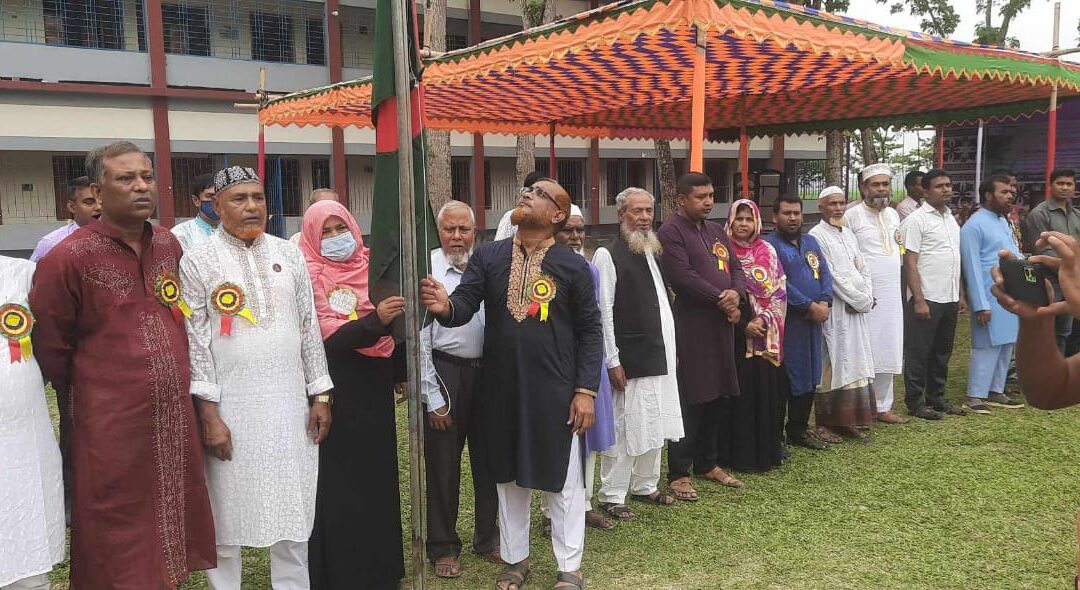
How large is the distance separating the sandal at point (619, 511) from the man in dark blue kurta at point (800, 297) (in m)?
1.61

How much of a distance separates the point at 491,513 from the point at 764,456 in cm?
196

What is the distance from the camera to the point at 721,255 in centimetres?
444

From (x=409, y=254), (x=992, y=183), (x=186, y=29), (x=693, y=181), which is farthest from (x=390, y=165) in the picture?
(x=186, y=29)

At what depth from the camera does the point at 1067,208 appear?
6.36 m

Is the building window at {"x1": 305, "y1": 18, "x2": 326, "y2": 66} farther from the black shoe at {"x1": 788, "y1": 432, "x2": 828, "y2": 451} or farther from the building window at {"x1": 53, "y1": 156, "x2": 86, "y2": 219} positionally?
the black shoe at {"x1": 788, "y1": 432, "x2": 828, "y2": 451}

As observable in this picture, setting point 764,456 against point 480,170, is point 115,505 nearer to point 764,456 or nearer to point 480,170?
point 764,456

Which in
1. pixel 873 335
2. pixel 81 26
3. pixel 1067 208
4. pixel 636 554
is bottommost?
pixel 636 554

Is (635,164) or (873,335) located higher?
(635,164)

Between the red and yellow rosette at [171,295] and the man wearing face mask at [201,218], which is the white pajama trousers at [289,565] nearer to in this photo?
the red and yellow rosette at [171,295]

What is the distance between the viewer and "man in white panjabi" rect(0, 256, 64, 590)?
234 cm

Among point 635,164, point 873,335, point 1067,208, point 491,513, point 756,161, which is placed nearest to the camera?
point 491,513

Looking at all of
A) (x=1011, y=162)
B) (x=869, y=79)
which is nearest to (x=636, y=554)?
(x=869, y=79)

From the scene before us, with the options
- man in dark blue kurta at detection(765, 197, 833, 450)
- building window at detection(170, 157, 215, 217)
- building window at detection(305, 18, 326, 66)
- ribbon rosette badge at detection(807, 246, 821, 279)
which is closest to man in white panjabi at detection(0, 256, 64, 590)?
man in dark blue kurta at detection(765, 197, 833, 450)

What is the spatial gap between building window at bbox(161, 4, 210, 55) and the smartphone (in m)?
18.9
